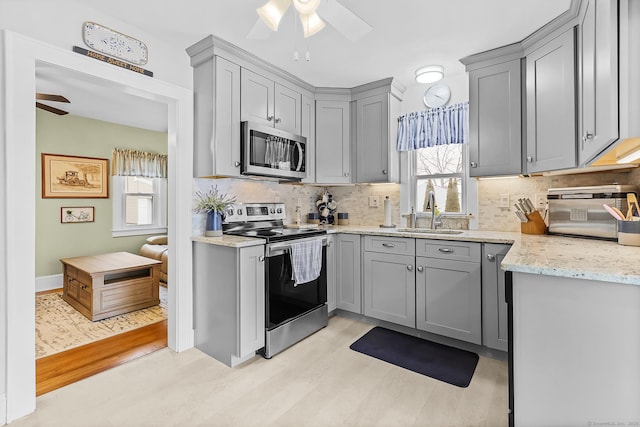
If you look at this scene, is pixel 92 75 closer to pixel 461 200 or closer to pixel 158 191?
pixel 461 200

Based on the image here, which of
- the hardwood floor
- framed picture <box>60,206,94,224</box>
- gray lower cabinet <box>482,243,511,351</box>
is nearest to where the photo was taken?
the hardwood floor

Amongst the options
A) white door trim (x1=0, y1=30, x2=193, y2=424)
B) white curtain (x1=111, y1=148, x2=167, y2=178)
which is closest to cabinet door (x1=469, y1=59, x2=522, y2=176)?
white door trim (x1=0, y1=30, x2=193, y2=424)

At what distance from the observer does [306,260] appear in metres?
2.65

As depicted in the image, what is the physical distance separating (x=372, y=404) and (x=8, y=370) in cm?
202

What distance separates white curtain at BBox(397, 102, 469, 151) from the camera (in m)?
2.95

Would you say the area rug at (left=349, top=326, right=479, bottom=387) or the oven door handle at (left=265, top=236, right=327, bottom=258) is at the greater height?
the oven door handle at (left=265, top=236, right=327, bottom=258)

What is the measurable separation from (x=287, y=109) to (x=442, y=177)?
171cm

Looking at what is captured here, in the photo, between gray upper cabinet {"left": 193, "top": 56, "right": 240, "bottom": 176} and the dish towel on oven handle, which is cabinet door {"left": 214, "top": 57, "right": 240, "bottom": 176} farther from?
the dish towel on oven handle

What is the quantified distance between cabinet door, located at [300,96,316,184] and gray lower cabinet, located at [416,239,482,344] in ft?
4.36

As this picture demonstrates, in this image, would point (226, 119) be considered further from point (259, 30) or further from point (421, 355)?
point (421, 355)

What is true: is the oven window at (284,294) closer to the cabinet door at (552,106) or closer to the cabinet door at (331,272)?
the cabinet door at (331,272)

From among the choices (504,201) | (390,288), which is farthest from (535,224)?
(390,288)

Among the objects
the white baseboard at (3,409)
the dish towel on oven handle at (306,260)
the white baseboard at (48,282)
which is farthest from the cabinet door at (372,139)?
the white baseboard at (48,282)

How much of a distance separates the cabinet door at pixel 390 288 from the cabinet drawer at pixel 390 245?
1.5 inches
